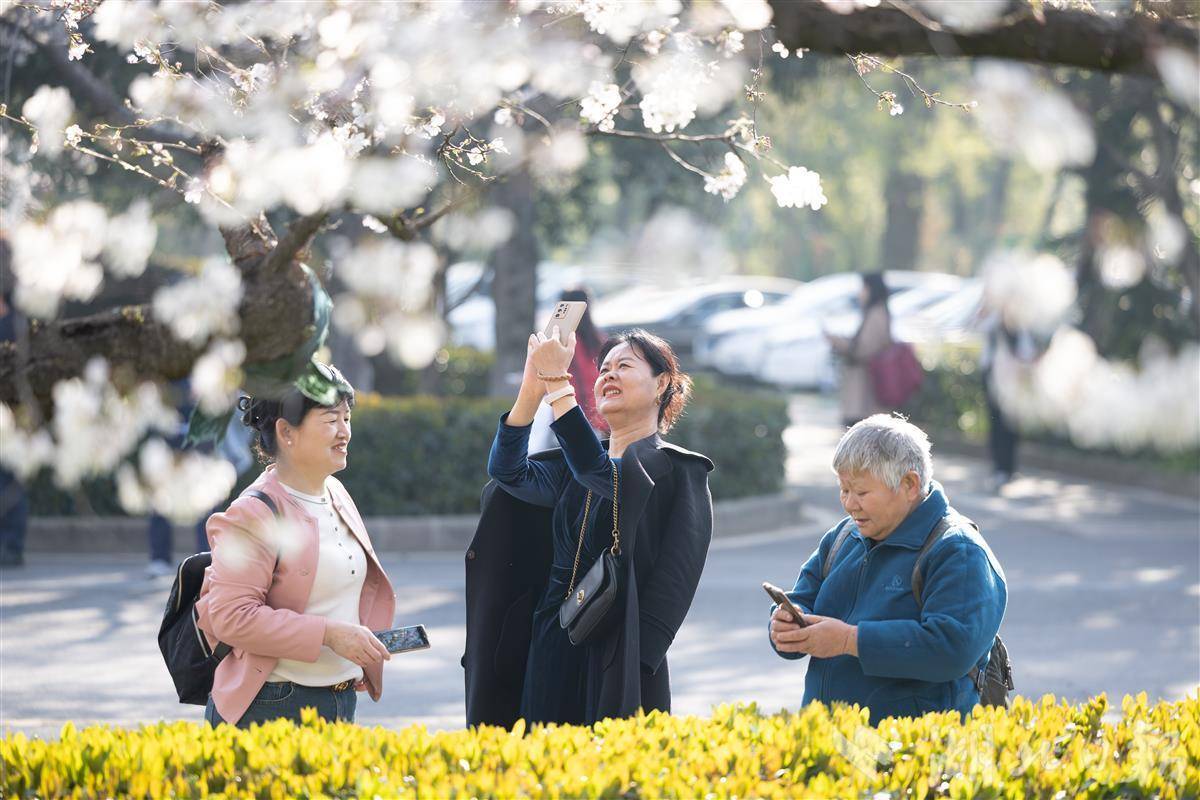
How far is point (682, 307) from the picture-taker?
3303 cm

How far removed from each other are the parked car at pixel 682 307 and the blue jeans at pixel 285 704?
2562 cm

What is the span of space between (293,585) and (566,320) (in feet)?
3.42

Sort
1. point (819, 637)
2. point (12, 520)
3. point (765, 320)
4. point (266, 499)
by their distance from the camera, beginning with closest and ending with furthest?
1. point (819, 637)
2. point (266, 499)
3. point (12, 520)
4. point (765, 320)

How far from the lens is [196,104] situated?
15.8 ft

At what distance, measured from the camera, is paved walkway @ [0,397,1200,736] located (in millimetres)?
8039

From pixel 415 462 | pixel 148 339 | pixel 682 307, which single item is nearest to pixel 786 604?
pixel 148 339

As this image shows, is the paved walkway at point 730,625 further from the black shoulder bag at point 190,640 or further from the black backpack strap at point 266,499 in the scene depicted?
→ the black backpack strap at point 266,499

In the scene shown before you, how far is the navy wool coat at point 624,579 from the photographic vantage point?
4.68 meters

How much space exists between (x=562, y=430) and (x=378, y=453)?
27.6ft

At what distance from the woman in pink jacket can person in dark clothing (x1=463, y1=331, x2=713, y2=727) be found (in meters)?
0.35

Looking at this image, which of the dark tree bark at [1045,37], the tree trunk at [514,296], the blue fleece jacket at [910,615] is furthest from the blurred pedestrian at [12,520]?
Result: the dark tree bark at [1045,37]

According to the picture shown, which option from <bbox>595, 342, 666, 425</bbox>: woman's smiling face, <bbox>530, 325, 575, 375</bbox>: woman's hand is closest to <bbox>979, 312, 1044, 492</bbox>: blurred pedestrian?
<bbox>595, 342, 666, 425</bbox>: woman's smiling face

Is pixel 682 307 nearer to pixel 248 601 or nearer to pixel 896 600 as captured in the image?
pixel 896 600

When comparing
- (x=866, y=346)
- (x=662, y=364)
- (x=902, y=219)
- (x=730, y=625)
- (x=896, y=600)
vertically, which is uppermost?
(x=902, y=219)
